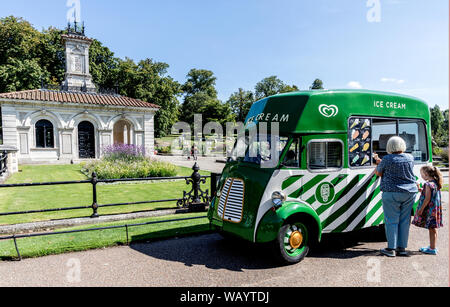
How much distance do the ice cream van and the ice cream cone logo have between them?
19mm

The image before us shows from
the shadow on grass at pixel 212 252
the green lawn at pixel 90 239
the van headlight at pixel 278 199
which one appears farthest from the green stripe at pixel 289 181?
the green lawn at pixel 90 239

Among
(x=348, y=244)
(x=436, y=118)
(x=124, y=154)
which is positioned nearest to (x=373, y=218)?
(x=348, y=244)

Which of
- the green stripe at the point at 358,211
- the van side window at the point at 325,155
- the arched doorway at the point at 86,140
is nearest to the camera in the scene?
the van side window at the point at 325,155

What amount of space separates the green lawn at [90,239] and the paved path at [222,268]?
0.74 ft

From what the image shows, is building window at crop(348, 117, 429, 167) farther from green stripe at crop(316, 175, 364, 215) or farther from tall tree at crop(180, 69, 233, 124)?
tall tree at crop(180, 69, 233, 124)

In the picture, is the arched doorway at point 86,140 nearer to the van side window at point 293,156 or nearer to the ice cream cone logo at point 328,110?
the van side window at point 293,156

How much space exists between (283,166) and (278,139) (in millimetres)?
532

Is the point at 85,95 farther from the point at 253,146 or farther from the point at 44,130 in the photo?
the point at 253,146

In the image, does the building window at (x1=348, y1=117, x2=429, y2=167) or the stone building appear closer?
the building window at (x1=348, y1=117, x2=429, y2=167)

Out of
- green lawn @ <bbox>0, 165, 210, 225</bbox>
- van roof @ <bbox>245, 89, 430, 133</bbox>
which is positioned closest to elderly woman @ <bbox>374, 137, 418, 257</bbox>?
van roof @ <bbox>245, 89, 430, 133</bbox>

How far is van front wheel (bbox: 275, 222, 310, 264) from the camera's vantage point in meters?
4.96

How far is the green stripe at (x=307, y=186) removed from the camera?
Result: 5.30 m

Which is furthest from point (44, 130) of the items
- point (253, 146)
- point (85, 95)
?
point (253, 146)
